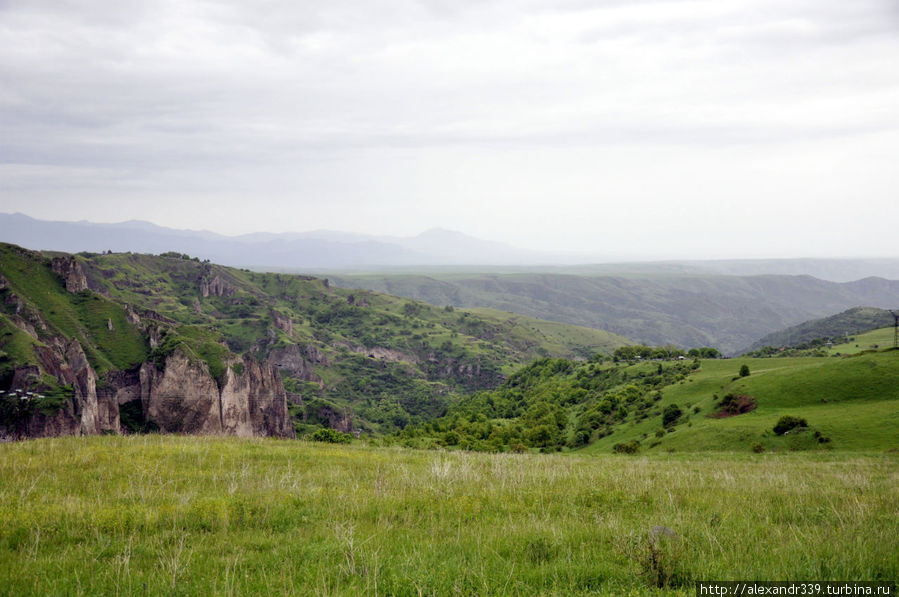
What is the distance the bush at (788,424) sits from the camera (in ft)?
146

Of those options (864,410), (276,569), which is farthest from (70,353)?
(864,410)

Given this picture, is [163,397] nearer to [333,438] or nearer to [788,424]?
[333,438]

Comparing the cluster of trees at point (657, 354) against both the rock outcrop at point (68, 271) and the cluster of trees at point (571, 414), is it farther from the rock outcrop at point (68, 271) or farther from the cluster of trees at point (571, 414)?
the rock outcrop at point (68, 271)

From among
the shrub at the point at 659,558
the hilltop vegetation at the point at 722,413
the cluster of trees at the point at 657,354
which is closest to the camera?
the shrub at the point at 659,558

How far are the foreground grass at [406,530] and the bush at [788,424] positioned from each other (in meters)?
38.0

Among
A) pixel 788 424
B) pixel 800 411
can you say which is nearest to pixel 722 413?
pixel 800 411

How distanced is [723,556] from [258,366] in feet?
507

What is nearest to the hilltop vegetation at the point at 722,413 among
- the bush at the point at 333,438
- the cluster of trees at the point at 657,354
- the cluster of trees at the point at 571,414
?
the cluster of trees at the point at 571,414

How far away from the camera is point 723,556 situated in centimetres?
665

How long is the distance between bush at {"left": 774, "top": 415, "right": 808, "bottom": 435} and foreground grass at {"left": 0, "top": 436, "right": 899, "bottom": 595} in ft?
125

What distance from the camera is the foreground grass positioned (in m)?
6.06

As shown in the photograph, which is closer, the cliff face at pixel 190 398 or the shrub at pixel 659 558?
the shrub at pixel 659 558

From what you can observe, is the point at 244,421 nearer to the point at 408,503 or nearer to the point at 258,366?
the point at 258,366

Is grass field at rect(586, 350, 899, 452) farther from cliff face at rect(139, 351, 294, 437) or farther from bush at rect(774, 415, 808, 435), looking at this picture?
cliff face at rect(139, 351, 294, 437)
